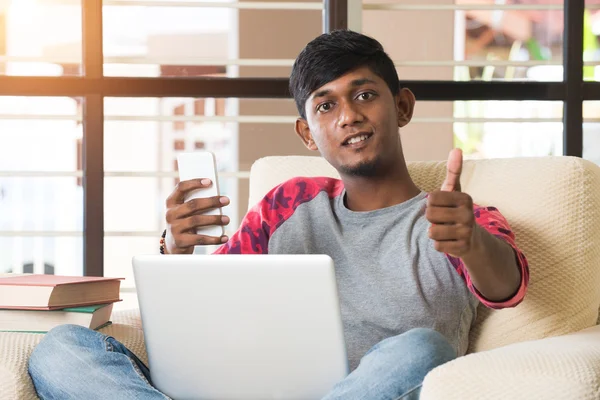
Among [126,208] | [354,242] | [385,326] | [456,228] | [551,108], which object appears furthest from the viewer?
[551,108]

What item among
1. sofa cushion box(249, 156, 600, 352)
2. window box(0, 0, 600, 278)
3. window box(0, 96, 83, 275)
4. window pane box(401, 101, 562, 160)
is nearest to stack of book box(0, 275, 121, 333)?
sofa cushion box(249, 156, 600, 352)

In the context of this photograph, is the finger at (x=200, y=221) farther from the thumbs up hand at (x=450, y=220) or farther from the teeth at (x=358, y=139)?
the thumbs up hand at (x=450, y=220)

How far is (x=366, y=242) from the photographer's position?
65.9 inches

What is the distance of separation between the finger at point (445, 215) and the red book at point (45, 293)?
726 millimetres

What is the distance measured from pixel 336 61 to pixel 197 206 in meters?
0.43

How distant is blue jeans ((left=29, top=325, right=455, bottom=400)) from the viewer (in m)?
1.23

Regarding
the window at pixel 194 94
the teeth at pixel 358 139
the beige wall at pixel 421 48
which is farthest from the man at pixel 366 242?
the beige wall at pixel 421 48

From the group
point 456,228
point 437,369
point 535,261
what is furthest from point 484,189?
point 437,369

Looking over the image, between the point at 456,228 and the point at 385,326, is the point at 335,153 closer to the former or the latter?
the point at 385,326

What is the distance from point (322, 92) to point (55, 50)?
1.82 m

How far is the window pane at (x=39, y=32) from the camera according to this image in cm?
310

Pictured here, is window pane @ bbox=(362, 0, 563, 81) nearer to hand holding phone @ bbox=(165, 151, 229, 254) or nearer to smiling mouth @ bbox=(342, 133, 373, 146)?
smiling mouth @ bbox=(342, 133, 373, 146)

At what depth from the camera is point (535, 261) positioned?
1.63 meters

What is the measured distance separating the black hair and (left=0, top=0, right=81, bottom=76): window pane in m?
1.54
